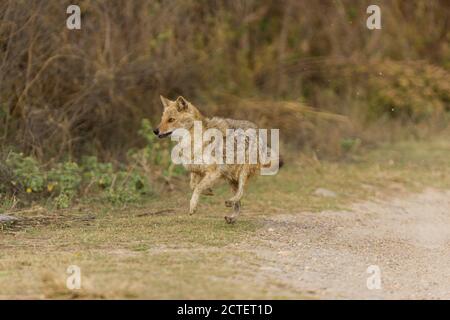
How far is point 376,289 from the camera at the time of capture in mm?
7438

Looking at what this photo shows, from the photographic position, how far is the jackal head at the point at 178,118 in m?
10.5

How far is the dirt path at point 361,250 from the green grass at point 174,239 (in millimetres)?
253

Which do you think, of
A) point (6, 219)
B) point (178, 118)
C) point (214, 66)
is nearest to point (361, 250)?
point (178, 118)

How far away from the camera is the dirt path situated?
757 cm

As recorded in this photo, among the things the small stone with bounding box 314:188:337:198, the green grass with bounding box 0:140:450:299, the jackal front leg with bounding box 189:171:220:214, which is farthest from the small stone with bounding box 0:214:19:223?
the small stone with bounding box 314:188:337:198

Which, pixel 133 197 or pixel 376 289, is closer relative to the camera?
pixel 376 289

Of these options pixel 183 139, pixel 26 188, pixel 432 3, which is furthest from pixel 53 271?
pixel 432 3

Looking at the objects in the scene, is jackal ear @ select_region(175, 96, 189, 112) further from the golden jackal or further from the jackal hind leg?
the jackal hind leg

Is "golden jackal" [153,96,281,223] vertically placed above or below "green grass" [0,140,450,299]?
above

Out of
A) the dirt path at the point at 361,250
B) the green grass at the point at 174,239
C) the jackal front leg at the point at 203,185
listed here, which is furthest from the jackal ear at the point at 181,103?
the dirt path at the point at 361,250

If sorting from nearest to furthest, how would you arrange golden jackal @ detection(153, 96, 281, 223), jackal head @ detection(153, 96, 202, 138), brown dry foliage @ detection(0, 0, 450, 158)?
golden jackal @ detection(153, 96, 281, 223) → jackal head @ detection(153, 96, 202, 138) → brown dry foliage @ detection(0, 0, 450, 158)

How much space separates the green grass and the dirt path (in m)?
0.25
